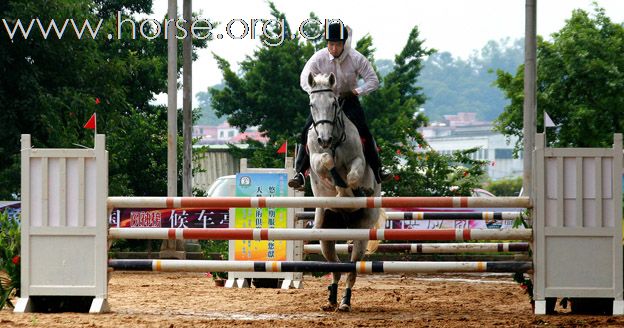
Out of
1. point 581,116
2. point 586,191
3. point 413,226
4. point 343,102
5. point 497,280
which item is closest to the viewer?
point 586,191

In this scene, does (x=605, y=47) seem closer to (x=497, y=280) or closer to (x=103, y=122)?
(x=103, y=122)

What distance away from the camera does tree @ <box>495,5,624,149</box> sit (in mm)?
34000

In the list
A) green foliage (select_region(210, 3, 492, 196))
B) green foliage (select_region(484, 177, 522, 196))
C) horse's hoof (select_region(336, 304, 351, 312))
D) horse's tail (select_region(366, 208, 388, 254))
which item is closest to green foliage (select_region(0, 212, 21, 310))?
horse's hoof (select_region(336, 304, 351, 312))

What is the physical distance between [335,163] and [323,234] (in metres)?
0.68

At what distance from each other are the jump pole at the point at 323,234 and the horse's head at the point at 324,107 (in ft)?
2.56

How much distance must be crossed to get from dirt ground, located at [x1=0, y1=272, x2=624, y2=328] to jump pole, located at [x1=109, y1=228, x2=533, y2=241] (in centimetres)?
66

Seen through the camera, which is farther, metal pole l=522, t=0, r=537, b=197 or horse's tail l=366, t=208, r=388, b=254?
metal pole l=522, t=0, r=537, b=197

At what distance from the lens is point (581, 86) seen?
34750 millimetres

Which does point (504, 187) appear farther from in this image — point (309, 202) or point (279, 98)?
point (309, 202)

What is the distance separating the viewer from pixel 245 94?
→ 40.9 meters

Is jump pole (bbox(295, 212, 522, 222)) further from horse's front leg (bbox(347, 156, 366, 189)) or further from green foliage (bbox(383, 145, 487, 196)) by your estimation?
green foliage (bbox(383, 145, 487, 196))

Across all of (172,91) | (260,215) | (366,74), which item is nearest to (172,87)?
(172,91)

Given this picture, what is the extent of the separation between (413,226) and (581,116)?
13502 mm

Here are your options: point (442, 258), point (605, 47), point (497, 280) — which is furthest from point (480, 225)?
point (605, 47)
